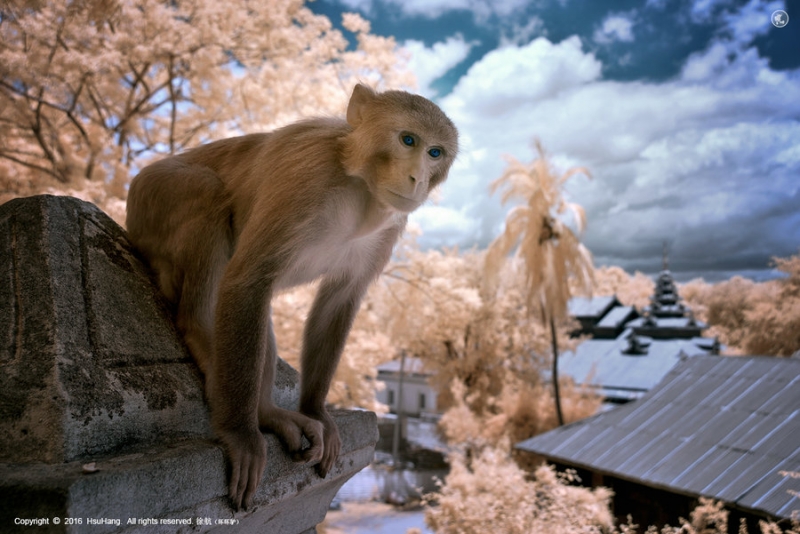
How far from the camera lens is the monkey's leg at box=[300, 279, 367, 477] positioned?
6.86ft

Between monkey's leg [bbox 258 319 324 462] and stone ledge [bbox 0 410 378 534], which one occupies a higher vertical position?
monkey's leg [bbox 258 319 324 462]

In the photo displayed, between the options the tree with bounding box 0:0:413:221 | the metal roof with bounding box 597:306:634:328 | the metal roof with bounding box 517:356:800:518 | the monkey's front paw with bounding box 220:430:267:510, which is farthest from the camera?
the metal roof with bounding box 597:306:634:328

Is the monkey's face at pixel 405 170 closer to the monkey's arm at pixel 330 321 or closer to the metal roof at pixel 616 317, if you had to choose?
the monkey's arm at pixel 330 321

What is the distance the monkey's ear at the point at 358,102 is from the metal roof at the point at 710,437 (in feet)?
24.5

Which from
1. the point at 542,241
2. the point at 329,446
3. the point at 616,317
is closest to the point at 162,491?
the point at 329,446

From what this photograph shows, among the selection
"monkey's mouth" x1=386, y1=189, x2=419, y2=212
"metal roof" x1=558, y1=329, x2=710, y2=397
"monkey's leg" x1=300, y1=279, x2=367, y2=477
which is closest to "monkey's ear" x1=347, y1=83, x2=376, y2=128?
"monkey's mouth" x1=386, y1=189, x2=419, y2=212

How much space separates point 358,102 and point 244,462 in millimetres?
1218

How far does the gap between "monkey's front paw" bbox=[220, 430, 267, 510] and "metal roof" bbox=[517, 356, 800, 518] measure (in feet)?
24.6

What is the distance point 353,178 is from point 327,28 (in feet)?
37.0

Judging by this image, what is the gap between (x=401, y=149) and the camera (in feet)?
5.72

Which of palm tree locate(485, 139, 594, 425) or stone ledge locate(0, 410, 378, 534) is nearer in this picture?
stone ledge locate(0, 410, 378, 534)

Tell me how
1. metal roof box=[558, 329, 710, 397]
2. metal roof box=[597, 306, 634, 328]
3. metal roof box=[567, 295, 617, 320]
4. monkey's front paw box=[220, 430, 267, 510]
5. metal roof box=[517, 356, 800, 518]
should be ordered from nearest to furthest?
monkey's front paw box=[220, 430, 267, 510]
metal roof box=[517, 356, 800, 518]
metal roof box=[558, 329, 710, 397]
metal roof box=[597, 306, 634, 328]
metal roof box=[567, 295, 617, 320]

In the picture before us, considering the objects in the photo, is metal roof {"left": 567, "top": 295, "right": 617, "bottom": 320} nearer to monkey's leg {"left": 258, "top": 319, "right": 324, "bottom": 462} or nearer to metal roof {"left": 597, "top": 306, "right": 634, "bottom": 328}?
metal roof {"left": 597, "top": 306, "right": 634, "bottom": 328}

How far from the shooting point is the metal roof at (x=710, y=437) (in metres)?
7.63
